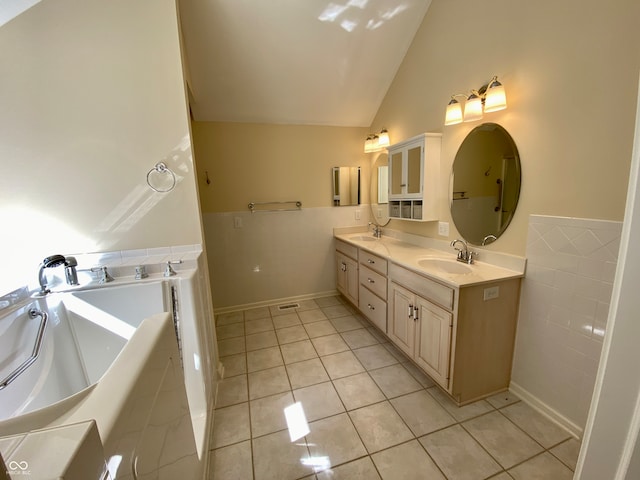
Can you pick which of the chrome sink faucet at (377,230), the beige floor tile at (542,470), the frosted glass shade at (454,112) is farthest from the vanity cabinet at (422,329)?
the frosted glass shade at (454,112)

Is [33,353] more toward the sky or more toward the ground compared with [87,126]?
more toward the ground

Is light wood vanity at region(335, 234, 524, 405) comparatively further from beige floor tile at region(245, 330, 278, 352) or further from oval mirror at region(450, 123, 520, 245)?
beige floor tile at region(245, 330, 278, 352)

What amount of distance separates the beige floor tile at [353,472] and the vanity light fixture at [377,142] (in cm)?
266

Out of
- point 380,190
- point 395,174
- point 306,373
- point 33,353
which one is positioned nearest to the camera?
point 33,353

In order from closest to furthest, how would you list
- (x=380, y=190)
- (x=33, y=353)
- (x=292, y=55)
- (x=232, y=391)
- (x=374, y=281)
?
(x=33, y=353) < (x=232, y=391) < (x=292, y=55) < (x=374, y=281) < (x=380, y=190)

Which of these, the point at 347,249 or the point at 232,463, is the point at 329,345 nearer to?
the point at 347,249

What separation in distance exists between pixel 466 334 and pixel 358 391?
2.69 ft

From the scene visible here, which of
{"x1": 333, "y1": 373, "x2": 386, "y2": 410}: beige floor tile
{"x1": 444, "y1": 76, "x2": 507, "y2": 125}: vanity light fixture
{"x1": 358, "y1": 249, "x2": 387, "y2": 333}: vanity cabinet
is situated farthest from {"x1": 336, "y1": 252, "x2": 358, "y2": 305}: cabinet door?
{"x1": 444, "y1": 76, "x2": 507, "y2": 125}: vanity light fixture

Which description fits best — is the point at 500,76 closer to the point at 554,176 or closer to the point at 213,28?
the point at 554,176

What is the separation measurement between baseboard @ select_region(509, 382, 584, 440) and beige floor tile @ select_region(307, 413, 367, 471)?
1.11m

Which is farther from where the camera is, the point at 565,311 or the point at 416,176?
the point at 416,176

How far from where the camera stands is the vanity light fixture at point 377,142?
2.86m

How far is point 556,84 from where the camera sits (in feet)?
4.60

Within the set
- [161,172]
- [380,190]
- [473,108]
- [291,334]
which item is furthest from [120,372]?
[380,190]
